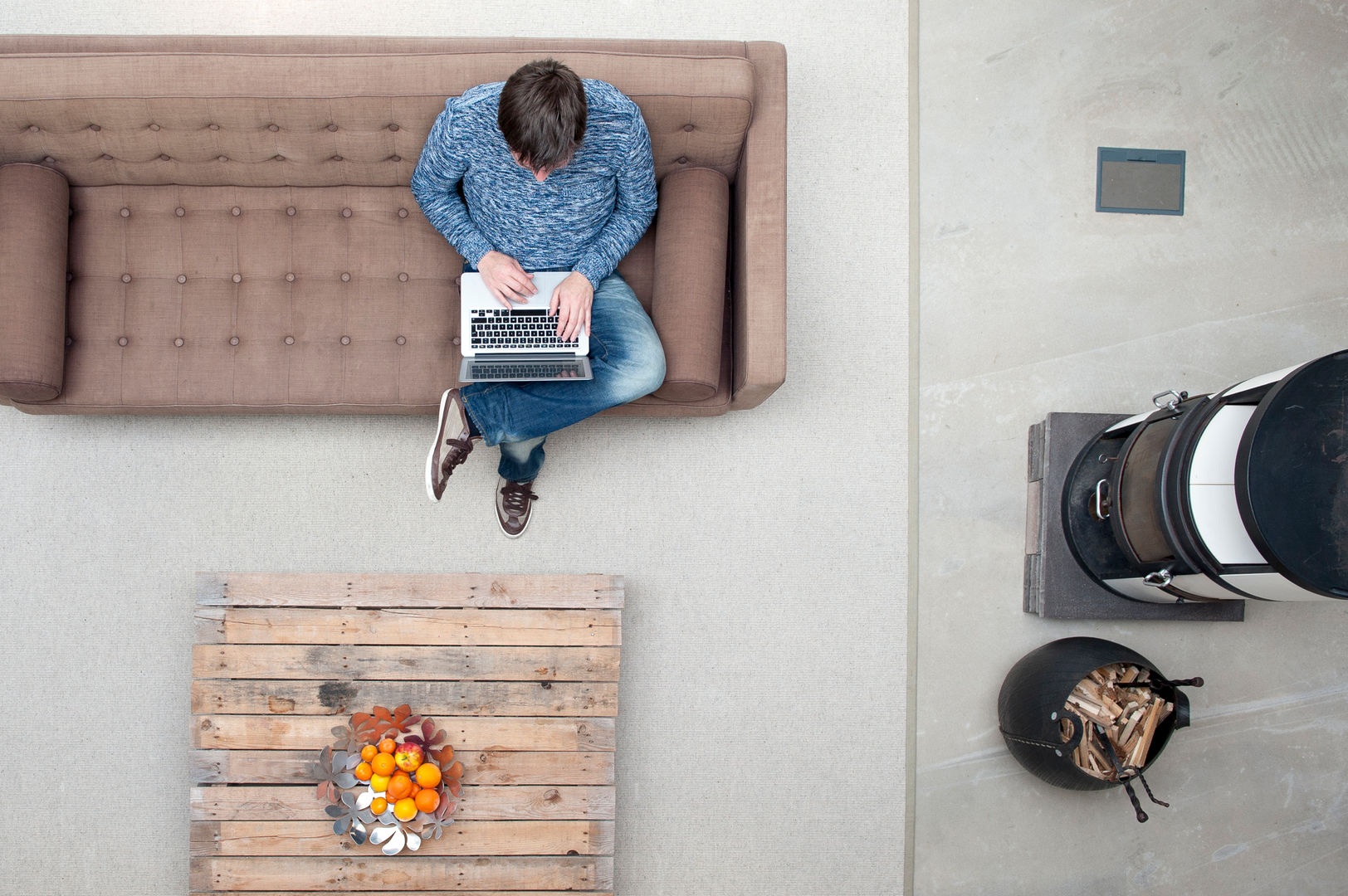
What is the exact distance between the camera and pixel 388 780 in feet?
6.19

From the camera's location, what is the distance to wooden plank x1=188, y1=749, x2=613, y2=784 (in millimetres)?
2020

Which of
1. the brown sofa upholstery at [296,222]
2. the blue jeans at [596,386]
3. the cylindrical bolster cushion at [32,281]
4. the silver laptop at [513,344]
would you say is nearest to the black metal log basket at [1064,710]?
the brown sofa upholstery at [296,222]

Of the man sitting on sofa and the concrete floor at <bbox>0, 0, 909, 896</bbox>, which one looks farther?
the concrete floor at <bbox>0, 0, 909, 896</bbox>

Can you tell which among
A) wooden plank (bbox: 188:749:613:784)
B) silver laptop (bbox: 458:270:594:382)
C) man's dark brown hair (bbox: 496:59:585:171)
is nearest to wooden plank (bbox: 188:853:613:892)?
wooden plank (bbox: 188:749:613:784)

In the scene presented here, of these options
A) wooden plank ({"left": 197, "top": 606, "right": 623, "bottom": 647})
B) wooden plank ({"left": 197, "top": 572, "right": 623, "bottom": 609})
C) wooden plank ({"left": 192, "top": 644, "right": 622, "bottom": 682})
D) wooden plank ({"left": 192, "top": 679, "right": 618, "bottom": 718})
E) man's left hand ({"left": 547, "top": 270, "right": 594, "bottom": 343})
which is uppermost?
man's left hand ({"left": 547, "top": 270, "right": 594, "bottom": 343})

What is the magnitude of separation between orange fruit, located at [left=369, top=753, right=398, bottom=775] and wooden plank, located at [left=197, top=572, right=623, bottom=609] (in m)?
0.36

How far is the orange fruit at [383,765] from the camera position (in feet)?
6.18

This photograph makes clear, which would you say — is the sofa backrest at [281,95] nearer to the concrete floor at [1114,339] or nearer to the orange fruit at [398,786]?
the concrete floor at [1114,339]

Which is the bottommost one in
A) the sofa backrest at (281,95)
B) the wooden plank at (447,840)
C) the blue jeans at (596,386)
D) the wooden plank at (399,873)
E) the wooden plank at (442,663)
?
the wooden plank at (399,873)

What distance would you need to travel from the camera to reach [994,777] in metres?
2.24

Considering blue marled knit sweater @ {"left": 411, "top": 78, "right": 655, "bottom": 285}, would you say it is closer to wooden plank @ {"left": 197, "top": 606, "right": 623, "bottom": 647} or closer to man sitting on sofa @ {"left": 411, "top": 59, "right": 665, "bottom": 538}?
man sitting on sofa @ {"left": 411, "top": 59, "right": 665, "bottom": 538}

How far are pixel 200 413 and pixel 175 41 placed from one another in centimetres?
83

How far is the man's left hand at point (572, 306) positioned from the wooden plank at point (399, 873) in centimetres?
127

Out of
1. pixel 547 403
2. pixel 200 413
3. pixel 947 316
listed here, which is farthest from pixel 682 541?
pixel 200 413
